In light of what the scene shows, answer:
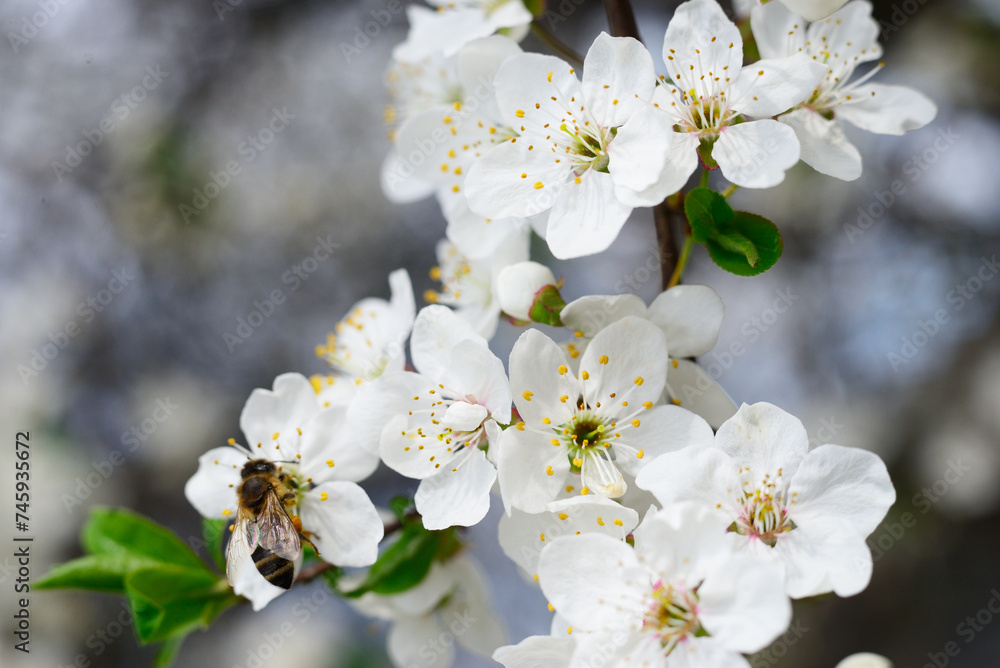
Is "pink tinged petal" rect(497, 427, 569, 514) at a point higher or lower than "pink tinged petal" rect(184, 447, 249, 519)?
higher

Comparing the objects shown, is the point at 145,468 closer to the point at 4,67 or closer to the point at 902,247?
the point at 4,67

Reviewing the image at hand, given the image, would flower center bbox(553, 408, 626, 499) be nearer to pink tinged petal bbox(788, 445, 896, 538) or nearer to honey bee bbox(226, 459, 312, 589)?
pink tinged petal bbox(788, 445, 896, 538)
